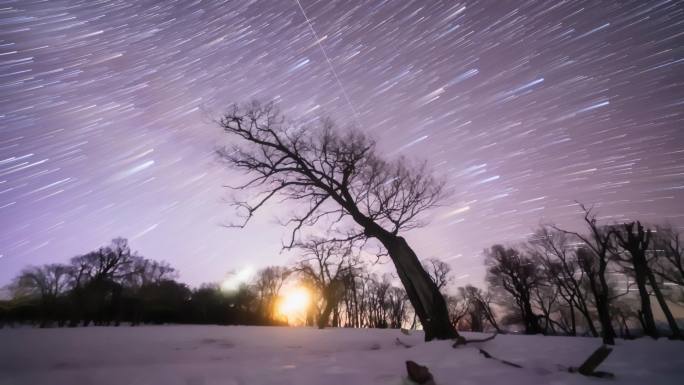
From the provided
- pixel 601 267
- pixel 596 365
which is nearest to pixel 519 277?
pixel 601 267

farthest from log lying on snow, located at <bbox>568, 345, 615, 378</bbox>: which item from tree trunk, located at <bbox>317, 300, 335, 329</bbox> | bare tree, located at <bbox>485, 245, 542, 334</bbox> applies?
bare tree, located at <bbox>485, 245, 542, 334</bbox>

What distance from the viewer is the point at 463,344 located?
5.22 metres

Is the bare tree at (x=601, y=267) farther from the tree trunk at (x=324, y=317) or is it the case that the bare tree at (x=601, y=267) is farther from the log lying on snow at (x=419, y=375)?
the tree trunk at (x=324, y=317)

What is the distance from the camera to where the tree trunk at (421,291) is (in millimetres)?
7137

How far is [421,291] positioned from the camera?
7762 millimetres

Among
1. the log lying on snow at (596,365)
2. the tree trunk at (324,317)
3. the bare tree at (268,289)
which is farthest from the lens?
the bare tree at (268,289)

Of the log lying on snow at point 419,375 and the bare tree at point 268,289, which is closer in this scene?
the log lying on snow at point 419,375

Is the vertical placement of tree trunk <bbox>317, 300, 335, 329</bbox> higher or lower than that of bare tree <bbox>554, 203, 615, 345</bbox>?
lower

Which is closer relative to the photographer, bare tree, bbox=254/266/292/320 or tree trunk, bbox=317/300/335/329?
tree trunk, bbox=317/300/335/329

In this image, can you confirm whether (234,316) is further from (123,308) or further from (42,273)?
(42,273)

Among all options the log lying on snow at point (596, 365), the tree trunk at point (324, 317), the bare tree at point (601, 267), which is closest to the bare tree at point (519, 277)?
the bare tree at point (601, 267)

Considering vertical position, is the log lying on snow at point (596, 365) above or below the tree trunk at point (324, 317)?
above

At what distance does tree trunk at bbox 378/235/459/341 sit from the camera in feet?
23.4

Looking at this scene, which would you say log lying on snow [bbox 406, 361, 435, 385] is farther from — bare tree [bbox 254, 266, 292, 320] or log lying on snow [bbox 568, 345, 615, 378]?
bare tree [bbox 254, 266, 292, 320]
